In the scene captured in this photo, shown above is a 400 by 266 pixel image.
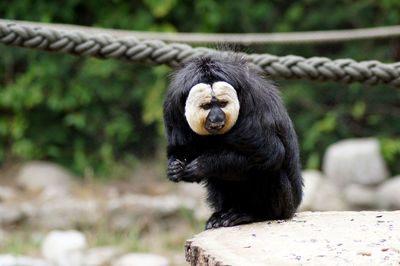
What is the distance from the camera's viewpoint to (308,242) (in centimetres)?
191

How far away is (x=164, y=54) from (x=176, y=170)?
912mm

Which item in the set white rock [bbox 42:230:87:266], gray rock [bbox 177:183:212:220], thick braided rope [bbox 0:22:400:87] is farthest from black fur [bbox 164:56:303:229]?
gray rock [bbox 177:183:212:220]

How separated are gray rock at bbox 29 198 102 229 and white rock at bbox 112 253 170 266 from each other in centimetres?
100

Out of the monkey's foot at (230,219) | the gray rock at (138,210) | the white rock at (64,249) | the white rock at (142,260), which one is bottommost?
the white rock at (142,260)

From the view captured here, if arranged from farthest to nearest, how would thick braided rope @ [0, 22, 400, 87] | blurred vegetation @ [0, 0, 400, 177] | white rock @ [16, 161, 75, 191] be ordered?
white rock @ [16, 161, 75, 191] < blurred vegetation @ [0, 0, 400, 177] < thick braided rope @ [0, 22, 400, 87]

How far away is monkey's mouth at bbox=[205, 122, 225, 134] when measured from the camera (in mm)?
2096

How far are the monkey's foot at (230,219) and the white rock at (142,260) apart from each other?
8.37ft

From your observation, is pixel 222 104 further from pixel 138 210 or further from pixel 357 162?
pixel 357 162

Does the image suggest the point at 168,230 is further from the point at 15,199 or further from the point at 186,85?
the point at 186,85

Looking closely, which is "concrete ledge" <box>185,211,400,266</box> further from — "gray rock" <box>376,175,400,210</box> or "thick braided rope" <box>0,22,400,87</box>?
"gray rock" <box>376,175,400,210</box>

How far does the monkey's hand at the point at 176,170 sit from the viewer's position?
2.24 m

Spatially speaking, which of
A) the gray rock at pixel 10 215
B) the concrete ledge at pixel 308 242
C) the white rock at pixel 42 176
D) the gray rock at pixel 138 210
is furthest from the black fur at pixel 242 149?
the white rock at pixel 42 176

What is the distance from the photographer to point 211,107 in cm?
211

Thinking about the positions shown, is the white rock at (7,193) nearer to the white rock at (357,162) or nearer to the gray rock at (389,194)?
the white rock at (357,162)
